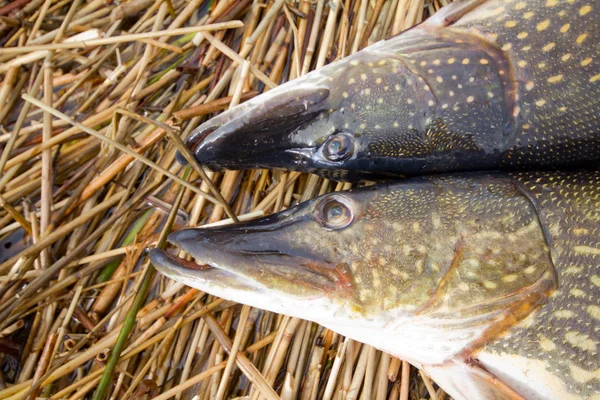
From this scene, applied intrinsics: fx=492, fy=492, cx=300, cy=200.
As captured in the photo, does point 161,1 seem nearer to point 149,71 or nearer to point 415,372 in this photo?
point 149,71

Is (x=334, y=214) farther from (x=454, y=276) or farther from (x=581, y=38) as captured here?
(x=581, y=38)

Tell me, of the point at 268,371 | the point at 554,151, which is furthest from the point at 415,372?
the point at 554,151

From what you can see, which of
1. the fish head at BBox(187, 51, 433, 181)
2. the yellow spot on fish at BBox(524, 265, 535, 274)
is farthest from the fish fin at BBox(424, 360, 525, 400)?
the fish head at BBox(187, 51, 433, 181)

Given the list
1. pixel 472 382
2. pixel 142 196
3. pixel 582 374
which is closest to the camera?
pixel 582 374

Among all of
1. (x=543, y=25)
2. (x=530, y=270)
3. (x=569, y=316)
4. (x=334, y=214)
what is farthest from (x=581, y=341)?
(x=543, y=25)

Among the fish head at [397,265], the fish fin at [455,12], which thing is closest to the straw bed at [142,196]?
the fish fin at [455,12]
